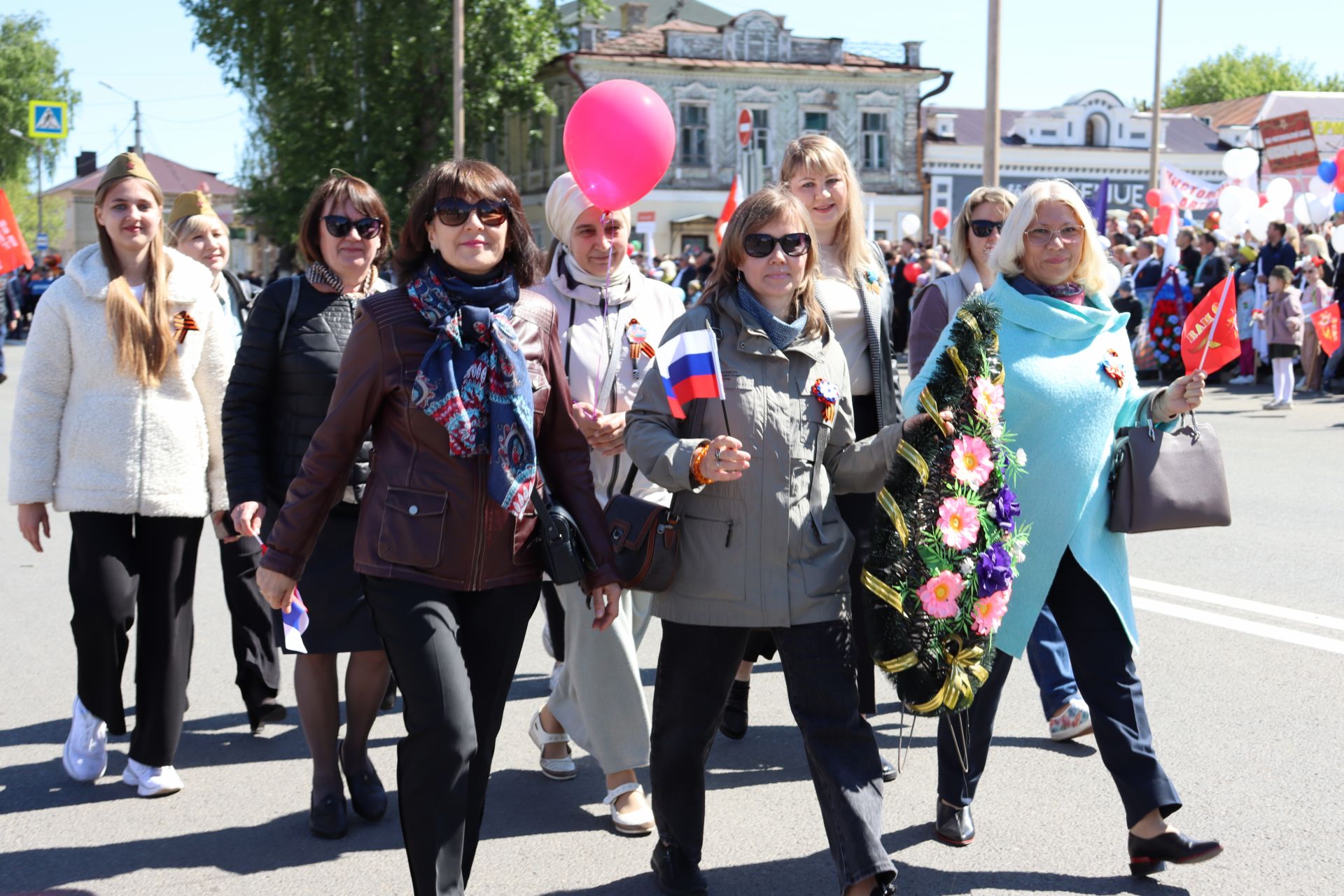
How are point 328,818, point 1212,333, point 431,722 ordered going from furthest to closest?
point 328,818 < point 1212,333 < point 431,722

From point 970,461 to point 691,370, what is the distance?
0.78 m

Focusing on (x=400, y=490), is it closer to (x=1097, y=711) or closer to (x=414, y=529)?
(x=414, y=529)

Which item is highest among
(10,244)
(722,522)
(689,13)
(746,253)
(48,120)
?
(689,13)

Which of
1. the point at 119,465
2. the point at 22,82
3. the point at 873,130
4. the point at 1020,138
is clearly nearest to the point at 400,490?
the point at 119,465

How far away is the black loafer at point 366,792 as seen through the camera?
4488mm

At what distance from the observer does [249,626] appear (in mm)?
5461

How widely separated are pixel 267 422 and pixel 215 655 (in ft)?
8.13

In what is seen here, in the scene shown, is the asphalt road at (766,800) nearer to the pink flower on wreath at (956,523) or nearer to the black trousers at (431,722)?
the black trousers at (431,722)

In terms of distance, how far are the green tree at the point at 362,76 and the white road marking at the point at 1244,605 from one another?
34350 mm

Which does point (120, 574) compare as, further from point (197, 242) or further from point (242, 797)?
point (197, 242)

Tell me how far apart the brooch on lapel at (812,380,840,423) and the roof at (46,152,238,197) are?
3543 inches

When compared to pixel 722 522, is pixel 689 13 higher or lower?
higher

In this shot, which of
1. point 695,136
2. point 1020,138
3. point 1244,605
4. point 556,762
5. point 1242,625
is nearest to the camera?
point 556,762

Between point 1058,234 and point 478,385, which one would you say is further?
point 1058,234
